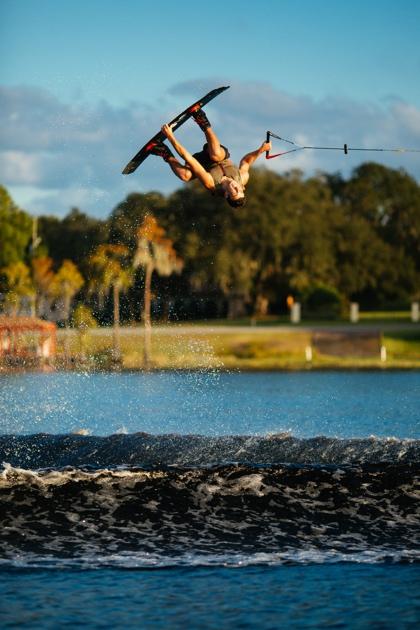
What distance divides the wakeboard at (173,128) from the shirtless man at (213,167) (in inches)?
3.8

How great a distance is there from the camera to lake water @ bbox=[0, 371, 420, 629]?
9180 mm

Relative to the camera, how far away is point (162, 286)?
63906 millimetres

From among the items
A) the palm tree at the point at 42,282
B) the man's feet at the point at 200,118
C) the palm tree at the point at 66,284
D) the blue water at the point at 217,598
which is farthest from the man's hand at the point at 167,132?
the palm tree at the point at 42,282

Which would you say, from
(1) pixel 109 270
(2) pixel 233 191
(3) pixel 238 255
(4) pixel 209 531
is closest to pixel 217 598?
(4) pixel 209 531

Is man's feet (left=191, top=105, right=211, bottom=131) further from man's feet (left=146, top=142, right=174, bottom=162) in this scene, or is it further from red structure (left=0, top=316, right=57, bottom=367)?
red structure (left=0, top=316, right=57, bottom=367)

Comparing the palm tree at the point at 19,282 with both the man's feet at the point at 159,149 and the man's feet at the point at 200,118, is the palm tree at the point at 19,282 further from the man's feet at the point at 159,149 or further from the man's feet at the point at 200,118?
the man's feet at the point at 200,118

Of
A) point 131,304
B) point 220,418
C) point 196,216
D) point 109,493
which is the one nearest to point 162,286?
point 131,304

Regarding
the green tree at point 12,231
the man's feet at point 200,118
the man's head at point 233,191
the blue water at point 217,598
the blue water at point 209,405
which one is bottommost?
the blue water at point 217,598

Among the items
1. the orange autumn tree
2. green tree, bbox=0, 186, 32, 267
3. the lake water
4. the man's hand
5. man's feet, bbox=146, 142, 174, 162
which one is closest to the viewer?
the lake water

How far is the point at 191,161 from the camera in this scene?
499 inches

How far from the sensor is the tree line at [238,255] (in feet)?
199

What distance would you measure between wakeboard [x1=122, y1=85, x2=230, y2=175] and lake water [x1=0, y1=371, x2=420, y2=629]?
3.92 metres

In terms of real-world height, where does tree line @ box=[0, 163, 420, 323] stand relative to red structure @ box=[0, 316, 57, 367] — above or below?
above

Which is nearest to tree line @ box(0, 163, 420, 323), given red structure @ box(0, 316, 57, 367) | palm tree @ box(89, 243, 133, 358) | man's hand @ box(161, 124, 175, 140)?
palm tree @ box(89, 243, 133, 358)
